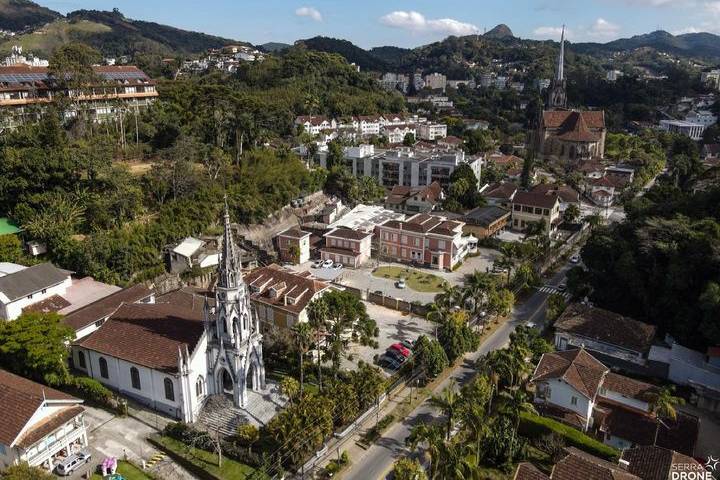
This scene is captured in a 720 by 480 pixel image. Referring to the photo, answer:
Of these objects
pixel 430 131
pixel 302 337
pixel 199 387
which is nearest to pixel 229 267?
pixel 302 337

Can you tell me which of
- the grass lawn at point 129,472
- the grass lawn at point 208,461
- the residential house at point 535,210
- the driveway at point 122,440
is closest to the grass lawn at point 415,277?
the residential house at point 535,210

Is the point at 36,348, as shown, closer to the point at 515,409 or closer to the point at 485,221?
the point at 515,409

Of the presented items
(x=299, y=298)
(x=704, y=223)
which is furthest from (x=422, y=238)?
(x=704, y=223)

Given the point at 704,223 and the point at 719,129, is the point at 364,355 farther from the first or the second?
the point at 719,129

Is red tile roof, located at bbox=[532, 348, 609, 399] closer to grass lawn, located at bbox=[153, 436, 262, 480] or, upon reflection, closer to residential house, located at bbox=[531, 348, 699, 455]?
residential house, located at bbox=[531, 348, 699, 455]

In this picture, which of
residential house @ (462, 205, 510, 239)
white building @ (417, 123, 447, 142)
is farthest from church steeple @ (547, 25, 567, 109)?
residential house @ (462, 205, 510, 239)

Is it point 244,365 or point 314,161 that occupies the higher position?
point 314,161

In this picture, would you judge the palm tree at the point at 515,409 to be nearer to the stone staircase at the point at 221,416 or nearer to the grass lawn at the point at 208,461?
the grass lawn at the point at 208,461
